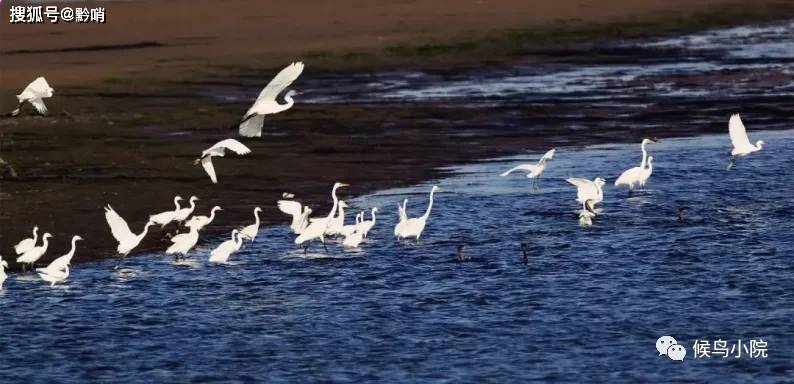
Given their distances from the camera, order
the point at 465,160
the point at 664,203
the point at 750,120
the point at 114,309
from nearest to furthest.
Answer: the point at 114,309 < the point at 664,203 < the point at 465,160 < the point at 750,120

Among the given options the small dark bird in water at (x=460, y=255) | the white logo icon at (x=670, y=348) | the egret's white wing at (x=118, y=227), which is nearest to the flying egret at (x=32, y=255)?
the egret's white wing at (x=118, y=227)

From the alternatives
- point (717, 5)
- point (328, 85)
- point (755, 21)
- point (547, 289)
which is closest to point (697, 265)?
point (547, 289)

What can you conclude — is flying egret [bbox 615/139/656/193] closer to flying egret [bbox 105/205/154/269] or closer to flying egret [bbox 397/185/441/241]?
flying egret [bbox 397/185/441/241]

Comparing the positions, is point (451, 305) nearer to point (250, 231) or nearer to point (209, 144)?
point (250, 231)

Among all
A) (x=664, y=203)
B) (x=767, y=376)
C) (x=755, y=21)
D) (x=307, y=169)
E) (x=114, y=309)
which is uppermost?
(x=755, y=21)

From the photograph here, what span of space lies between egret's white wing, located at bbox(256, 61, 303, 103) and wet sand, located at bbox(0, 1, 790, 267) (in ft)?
7.41

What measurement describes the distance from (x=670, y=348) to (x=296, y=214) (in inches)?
243

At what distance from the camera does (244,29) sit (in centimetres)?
4575

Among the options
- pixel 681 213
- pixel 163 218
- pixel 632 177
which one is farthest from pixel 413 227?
pixel 632 177

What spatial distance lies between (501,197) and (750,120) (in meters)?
8.93

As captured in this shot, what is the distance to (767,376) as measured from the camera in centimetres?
1318

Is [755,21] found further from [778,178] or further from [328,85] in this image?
[778,178]

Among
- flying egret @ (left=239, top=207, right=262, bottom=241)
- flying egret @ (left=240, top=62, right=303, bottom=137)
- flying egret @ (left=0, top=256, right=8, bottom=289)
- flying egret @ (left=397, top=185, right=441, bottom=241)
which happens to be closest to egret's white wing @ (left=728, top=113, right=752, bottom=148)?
flying egret @ (left=397, top=185, right=441, bottom=241)

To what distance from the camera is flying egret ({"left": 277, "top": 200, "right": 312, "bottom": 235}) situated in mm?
18500
